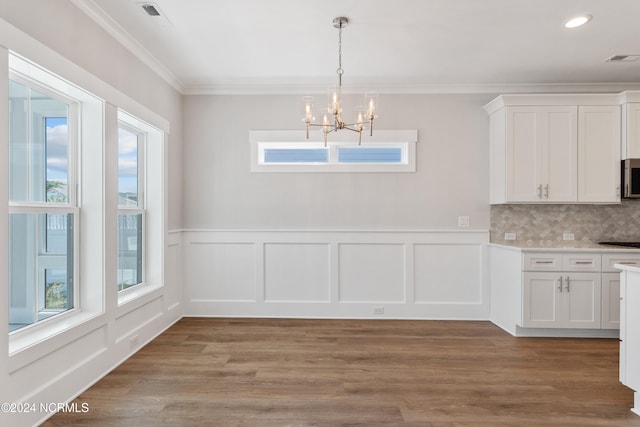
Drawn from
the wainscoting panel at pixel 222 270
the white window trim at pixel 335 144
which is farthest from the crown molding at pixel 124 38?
the wainscoting panel at pixel 222 270

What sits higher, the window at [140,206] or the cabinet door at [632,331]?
the window at [140,206]

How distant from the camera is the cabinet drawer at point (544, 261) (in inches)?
147

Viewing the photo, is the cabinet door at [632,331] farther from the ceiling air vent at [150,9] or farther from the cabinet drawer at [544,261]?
the ceiling air vent at [150,9]

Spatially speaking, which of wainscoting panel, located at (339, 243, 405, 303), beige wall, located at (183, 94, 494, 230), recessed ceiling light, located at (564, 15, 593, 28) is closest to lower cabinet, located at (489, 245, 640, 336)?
beige wall, located at (183, 94, 494, 230)

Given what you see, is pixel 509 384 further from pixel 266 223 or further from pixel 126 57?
pixel 126 57

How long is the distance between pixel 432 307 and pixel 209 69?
3.60 m

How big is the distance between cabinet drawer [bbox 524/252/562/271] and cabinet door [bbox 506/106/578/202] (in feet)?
2.01

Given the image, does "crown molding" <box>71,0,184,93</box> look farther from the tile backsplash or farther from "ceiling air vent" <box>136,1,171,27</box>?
the tile backsplash

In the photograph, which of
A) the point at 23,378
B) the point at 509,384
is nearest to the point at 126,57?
the point at 23,378

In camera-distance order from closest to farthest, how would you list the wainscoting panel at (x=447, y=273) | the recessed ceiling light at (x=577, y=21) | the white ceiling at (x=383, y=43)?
the white ceiling at (x=383, y=43), the recessed ceiling light at (x=577, y=21), the wainscoting panel at (x=447, y=273)

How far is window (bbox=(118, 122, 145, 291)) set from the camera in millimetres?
3422

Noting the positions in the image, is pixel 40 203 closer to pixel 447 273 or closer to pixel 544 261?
pixel 447 273

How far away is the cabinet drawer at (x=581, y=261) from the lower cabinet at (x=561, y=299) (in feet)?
0.19

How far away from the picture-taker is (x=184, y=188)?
4500mm
